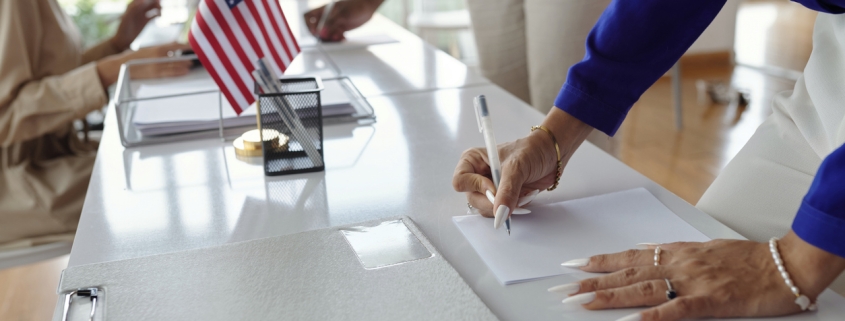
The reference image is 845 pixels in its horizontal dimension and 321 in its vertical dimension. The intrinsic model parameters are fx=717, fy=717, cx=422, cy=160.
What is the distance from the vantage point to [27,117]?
1.35 m

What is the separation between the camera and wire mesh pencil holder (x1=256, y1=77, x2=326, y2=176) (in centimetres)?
92

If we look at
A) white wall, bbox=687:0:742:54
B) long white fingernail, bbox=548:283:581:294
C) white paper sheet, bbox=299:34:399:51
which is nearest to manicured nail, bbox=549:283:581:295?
long white fingernail, bbox=548:283:581:294

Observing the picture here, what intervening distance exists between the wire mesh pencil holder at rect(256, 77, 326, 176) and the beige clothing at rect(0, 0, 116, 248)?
62 cm

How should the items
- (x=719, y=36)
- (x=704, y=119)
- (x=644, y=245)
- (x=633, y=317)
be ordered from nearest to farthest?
(x=633, y=317), (x=644, y=245), (x=704, y=119), (x=719, y=36)

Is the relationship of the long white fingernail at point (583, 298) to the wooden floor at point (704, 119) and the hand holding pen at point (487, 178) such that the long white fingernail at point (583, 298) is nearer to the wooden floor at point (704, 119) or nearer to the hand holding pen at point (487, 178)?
the hand holding pen at point (487, 178)

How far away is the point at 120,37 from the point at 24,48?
65 cm

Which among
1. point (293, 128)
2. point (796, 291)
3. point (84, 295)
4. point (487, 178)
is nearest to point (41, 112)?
point (293, 128)

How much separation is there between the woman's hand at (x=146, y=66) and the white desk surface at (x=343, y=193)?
0.82ft

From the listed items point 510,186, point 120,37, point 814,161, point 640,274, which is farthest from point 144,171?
point 120,37

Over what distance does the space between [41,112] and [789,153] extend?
4.16 ft

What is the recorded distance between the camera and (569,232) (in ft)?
2.48

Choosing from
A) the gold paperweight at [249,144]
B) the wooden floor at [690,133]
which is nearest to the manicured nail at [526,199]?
the gold paperweight at [249,144]

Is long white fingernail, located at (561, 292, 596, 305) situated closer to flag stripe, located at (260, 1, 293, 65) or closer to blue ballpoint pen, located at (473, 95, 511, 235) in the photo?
blue ballpoint pen, located at (473, 95, 511, 235)

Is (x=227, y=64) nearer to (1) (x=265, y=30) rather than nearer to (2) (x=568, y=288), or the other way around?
(1) (x=265, y=30)
